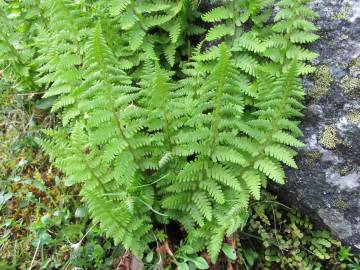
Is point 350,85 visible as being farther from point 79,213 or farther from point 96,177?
point 79,213

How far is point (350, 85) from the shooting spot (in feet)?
11.8

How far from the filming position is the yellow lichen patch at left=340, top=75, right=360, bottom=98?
358cm

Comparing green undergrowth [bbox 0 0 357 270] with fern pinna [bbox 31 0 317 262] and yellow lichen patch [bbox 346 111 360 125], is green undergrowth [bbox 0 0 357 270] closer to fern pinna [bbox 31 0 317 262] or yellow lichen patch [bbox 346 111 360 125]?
fern pinna [bbox 31 0 317 262]

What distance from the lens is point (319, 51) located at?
376 centimetres

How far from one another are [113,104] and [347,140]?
1881 mm

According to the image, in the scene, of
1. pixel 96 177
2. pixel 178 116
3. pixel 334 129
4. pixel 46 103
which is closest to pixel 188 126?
pixel 178 116

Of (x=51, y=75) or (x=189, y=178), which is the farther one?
(x=51, y=75)

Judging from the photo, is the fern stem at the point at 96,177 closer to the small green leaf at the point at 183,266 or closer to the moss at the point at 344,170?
the small green leaf at the point at 183,266

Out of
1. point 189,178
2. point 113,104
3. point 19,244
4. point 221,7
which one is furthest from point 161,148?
point 19,244

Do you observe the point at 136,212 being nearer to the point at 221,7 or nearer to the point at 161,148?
the point at 161,148

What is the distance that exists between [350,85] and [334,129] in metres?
0.37

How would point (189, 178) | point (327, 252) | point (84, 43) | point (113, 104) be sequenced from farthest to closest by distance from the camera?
point (84, 43), point (327, 252), point (189, 178), point (113, 104)

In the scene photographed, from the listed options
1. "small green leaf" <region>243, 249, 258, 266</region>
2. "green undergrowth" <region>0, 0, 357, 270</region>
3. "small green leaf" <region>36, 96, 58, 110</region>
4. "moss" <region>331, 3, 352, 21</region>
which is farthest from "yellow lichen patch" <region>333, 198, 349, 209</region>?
"small green leaf" <region>36, 96, 58, 110</region>

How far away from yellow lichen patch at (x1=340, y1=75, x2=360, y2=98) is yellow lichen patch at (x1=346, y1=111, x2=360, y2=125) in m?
0.14
